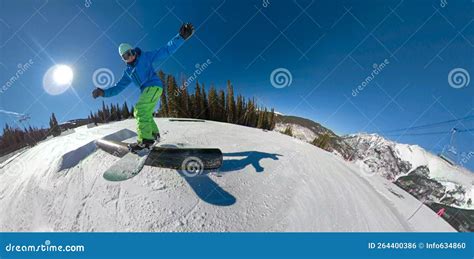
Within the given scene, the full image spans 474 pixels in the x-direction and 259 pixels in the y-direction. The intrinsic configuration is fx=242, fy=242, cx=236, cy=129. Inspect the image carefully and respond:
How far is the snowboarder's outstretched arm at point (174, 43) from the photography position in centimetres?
285

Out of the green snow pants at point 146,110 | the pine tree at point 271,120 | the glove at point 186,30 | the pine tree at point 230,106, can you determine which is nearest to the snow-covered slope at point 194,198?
the green snow pants at point 146,110

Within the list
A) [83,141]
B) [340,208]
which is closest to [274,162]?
[340,208]

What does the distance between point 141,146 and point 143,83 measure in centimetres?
88

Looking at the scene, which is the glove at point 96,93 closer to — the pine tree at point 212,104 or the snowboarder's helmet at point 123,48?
the snowboarder's helmet at point 123,48

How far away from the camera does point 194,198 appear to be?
2.74 meters

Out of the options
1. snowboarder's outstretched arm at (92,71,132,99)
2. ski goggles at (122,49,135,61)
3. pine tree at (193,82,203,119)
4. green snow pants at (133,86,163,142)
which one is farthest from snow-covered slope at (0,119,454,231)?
pine tree at (193,82,203,119)

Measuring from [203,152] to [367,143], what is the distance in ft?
504

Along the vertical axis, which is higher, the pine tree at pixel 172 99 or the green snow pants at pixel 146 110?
the pine tree at pixel 172 99

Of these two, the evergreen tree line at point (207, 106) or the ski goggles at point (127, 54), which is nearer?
the ski goggles at point (127, 54)

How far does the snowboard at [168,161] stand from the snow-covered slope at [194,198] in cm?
9

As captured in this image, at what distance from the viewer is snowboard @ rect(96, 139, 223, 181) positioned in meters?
3.13

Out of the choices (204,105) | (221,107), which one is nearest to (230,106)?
(221,107)
